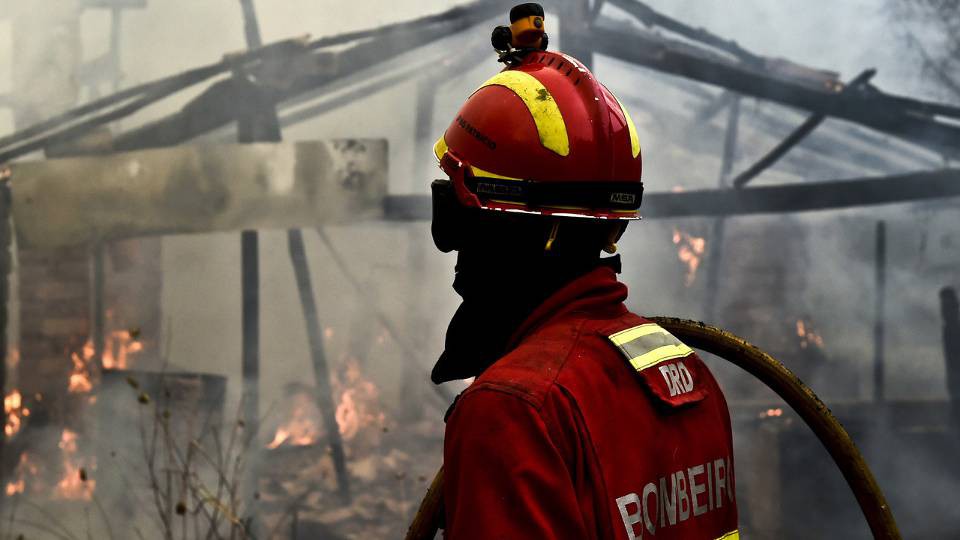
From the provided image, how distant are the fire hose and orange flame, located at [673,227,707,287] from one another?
3460 millimetres

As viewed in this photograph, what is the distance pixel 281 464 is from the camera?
16.2 feet

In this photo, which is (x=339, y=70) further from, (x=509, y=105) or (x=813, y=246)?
(x=509, y=105)

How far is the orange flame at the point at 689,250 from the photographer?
5.15 m

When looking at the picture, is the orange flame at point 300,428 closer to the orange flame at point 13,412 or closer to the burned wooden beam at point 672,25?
the orange flame at point 13,412

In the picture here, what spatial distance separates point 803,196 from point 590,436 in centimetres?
439

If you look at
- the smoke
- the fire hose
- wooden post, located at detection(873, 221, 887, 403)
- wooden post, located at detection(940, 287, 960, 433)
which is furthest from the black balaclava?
wooden post, located at detection(940, 287, 960, 433)

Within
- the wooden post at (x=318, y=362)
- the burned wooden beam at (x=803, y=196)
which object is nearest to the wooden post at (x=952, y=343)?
the burned wooden beam at (x=803, y=196)

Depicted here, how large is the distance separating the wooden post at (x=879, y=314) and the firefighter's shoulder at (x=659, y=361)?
419 cm

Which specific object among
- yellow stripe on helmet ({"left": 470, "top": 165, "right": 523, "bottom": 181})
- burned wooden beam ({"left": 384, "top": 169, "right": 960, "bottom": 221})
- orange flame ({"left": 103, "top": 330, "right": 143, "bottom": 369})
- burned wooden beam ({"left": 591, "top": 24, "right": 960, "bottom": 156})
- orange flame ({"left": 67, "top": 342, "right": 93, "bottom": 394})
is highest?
burned wooden beam ({"left": 591, "top": 24, "right": 960, "bottom": 156})

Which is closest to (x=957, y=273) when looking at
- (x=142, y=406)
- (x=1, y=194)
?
(x=142, y=406)

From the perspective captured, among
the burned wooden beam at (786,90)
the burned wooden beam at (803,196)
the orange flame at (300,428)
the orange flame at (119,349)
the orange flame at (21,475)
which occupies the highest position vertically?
the burned wooden beam at (786,90)

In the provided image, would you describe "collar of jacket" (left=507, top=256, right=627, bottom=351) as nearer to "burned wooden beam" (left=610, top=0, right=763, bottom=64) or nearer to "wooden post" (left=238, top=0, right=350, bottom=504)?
"wooden post" (left=238, top=0, right=350, bottom=504)

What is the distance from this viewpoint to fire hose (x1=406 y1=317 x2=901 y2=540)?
169 centimetres

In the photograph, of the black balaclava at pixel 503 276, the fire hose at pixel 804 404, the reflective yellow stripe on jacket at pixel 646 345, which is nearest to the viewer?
the reflective yellow stripe on jacket at pixel 646 345
